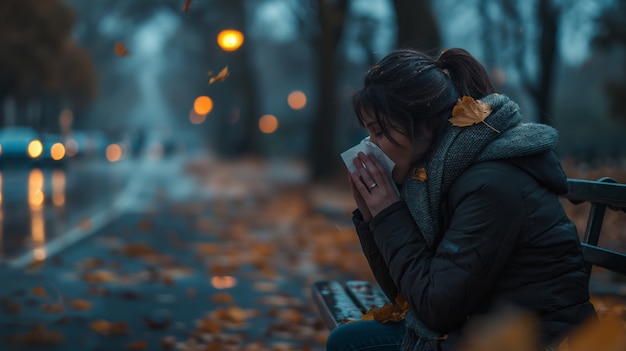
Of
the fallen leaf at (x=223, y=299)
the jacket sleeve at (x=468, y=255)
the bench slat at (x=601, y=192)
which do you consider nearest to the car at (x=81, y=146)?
the fallen leaf at (x=223, y=299)

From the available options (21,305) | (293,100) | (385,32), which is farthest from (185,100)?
(21,305)

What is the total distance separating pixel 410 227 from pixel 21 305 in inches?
198

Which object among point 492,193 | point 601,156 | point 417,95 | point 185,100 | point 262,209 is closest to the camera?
point 492,193

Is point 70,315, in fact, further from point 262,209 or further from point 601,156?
point 601,156

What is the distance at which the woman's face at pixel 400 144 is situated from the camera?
8.98 feet

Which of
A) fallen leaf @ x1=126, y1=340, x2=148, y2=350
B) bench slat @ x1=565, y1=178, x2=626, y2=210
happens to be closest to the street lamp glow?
fallen leaf @ x1=126, y1=340, x2=148, y2=350

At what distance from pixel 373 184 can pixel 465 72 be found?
48 centimetres

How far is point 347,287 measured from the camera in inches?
185

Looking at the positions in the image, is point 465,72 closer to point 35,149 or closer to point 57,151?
point 35,149

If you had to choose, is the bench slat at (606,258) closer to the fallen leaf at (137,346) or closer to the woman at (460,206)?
the woman at (460,206)

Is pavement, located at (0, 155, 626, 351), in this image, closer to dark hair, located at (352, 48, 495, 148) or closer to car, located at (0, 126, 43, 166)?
dark hair, located at (352, 48, 495, 148)

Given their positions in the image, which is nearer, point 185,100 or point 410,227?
point 410,227

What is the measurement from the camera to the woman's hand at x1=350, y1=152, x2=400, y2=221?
2766mm

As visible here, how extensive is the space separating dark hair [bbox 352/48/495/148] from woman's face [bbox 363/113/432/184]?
0.02 m
